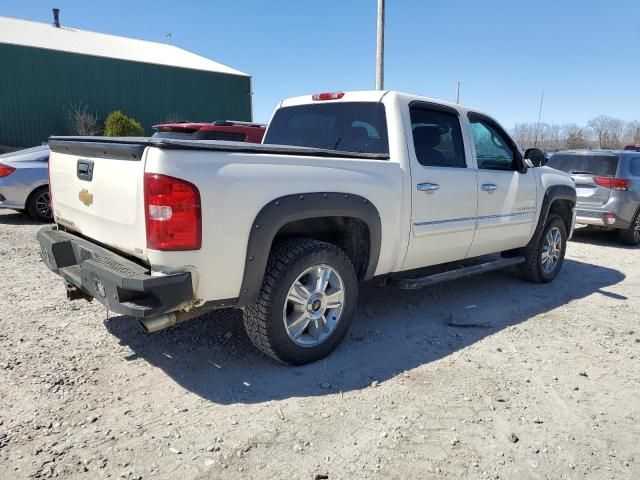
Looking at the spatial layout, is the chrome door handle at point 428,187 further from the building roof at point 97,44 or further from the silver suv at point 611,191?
the building roof at point 97,44

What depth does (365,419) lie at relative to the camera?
273 cm

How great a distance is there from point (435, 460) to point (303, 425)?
0.73 meters

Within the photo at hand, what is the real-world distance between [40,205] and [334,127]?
659cm

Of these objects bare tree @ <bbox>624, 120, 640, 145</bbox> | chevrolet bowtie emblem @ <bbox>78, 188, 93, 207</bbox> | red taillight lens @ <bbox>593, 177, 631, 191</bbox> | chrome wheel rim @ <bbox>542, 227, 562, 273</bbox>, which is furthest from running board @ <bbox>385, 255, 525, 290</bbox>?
bare tree @ <bbox>624, 120, 640, 145</bbox>

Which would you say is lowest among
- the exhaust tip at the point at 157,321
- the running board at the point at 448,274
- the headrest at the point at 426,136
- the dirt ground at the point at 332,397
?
the dirt ground at the point at 332,397

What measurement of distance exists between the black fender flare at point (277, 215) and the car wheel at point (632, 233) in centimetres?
708

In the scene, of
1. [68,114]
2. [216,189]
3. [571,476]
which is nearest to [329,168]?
[216,189]

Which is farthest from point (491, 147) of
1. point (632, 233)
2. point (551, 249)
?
point (632, 233)

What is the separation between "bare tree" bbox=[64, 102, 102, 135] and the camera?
22.9m

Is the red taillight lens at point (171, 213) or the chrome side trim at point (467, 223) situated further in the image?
the chrome side trim at point (467, 223)

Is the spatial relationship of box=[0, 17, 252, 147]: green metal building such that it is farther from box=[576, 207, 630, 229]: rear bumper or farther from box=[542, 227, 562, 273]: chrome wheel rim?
box=[542, 227, 562, 273]: chrome wheel rim

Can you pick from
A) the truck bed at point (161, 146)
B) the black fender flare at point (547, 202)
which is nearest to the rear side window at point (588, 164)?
the black fender flare at point (547, 202)

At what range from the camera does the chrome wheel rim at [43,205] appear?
27.5 ft

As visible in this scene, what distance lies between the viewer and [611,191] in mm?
8133
